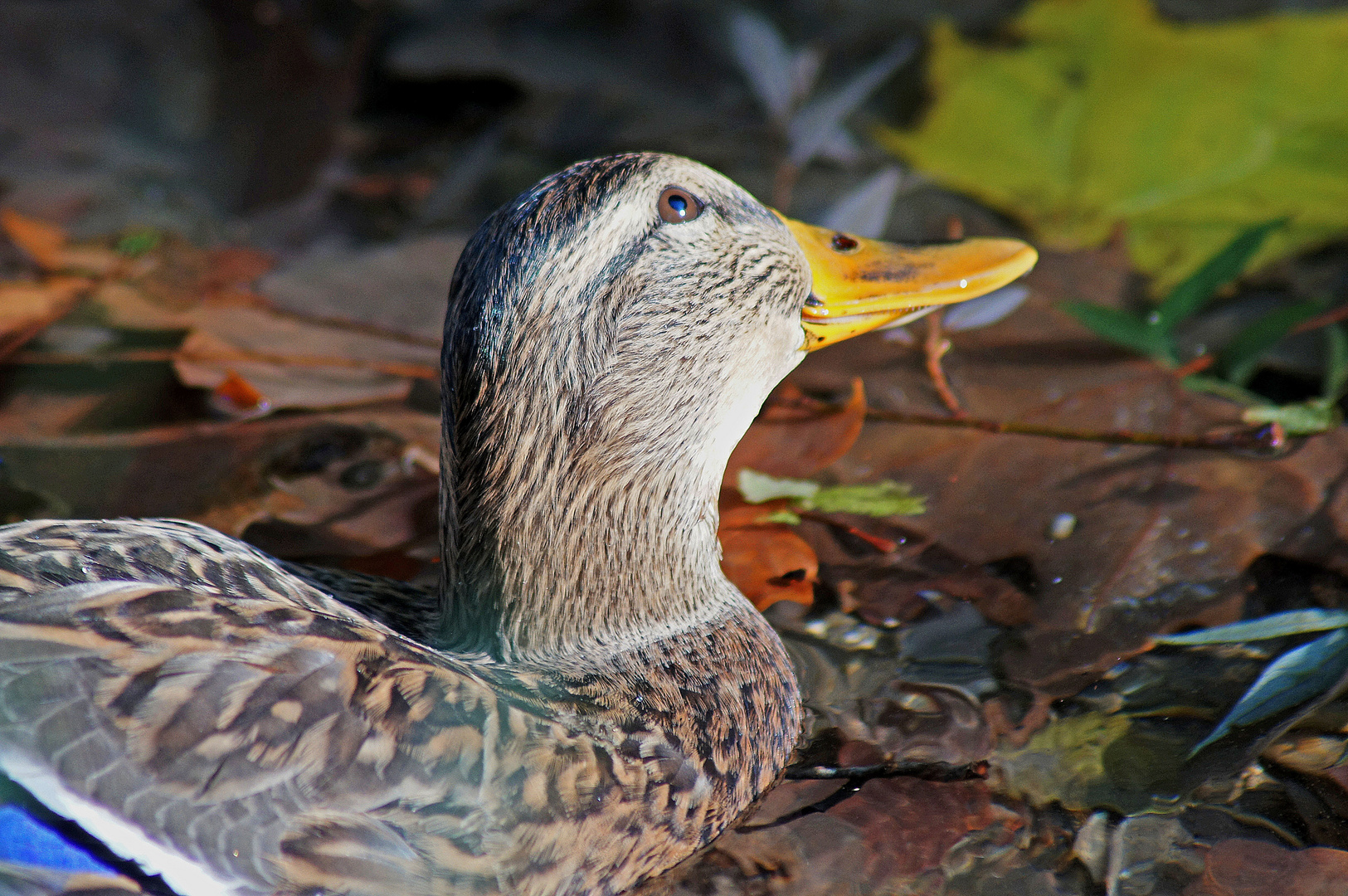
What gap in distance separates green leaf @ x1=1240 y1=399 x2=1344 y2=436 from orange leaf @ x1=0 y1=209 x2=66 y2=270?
3473mm

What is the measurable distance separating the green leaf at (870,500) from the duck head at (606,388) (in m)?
0.49

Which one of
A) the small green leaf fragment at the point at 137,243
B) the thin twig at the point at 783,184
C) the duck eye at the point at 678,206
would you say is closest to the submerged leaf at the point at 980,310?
the thin twig at the point at 783,184

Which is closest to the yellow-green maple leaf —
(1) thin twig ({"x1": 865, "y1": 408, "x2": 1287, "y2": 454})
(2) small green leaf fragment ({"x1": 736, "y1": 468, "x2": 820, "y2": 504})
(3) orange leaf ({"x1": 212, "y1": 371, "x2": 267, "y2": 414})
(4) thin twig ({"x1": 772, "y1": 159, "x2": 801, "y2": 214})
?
(4) thin twig ({"x1": 772, "y1": 159, "x2": 801, "y2": 214})

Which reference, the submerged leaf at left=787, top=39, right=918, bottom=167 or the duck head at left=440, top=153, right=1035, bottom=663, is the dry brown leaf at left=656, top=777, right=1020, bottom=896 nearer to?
the duck head at left=440, top=153, right=1035, bottom=663

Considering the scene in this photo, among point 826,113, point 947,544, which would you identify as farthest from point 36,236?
point 947,544

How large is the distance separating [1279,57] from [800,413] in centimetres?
234

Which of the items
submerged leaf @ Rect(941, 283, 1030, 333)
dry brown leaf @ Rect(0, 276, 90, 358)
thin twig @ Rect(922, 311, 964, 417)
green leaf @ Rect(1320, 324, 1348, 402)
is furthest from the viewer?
dry brown leaf @ Rect(0, 276, 90, 358)

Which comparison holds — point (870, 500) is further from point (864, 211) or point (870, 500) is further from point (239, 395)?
point (239, 395)

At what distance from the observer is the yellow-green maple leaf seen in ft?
12.0

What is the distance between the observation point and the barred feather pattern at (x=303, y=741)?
1.54m

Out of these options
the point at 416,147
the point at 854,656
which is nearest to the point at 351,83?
the point at 416,147

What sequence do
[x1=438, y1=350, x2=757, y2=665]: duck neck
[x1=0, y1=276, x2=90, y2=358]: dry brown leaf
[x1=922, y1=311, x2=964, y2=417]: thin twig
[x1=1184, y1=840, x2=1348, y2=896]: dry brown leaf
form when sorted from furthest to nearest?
[x1=0, y1=276, x2=90, y2=358]: dry brown leaf
[x1=922, y1=311, x2=964, y2=417]: thin twig
[x1=438, y1=350, x2=757, y2=665]: duck neck
[x1=1184, y1=840, x2=1348, y2=896]: dry brown leaf

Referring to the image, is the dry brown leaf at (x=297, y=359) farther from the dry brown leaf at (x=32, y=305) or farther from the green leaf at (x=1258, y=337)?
the green leaf at (x=1258, y=337)

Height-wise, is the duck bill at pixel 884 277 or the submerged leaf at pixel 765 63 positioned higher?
the submerged leaf at pixel 765 63
